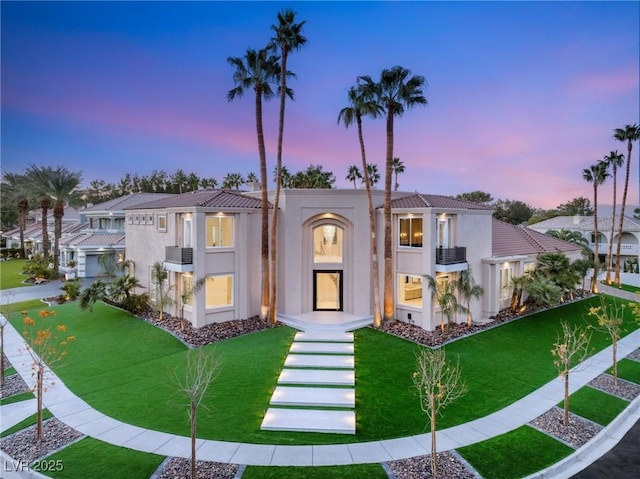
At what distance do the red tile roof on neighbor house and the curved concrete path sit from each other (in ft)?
41.3

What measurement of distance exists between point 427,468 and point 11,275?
48188 mm

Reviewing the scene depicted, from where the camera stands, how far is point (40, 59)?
69.3 feet

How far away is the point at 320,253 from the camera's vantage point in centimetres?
2100

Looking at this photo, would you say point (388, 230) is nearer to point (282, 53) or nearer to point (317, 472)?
point (282, 53)

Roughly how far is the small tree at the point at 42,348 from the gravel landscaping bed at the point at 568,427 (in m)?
13.6

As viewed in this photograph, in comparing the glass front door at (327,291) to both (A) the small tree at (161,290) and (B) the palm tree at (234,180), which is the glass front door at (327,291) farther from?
(B) the palm tree at (234,180)

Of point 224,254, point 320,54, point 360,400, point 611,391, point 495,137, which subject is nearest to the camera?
point 360,400

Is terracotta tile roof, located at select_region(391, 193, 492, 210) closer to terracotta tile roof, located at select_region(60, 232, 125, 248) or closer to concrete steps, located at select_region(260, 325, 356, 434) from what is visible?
concrete steps, located at select_region(260, 325, 356, 434)

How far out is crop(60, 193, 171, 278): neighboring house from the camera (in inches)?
1393

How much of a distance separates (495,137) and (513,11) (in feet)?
45.2

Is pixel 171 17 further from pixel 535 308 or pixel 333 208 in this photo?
pixel 535 308

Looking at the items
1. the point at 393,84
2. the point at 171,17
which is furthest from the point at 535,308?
the point at 171,17

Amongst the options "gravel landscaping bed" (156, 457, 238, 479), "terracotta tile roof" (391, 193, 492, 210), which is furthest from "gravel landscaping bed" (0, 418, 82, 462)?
"terracotta tile roof" (391, 193, 492, 210)

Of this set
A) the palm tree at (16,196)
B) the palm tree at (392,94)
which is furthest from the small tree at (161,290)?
the palm tree at (16,196)
